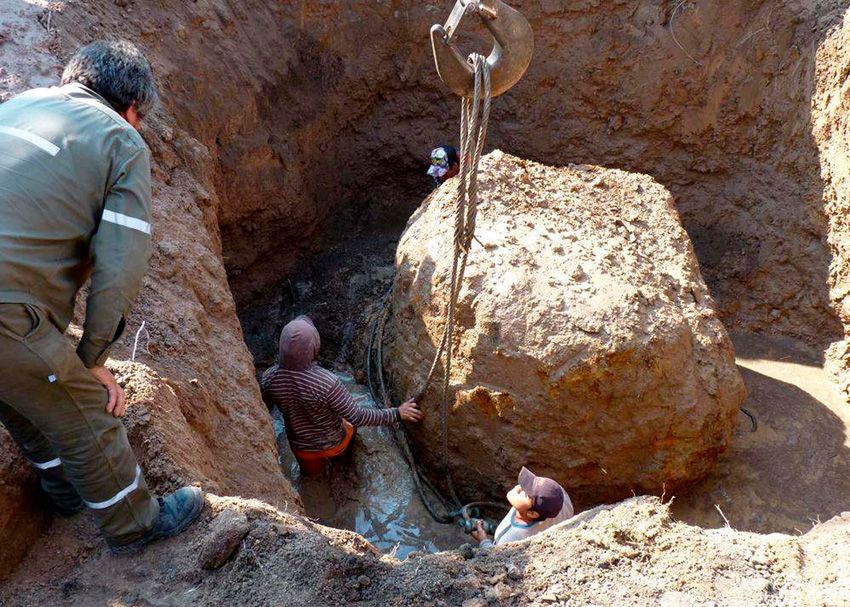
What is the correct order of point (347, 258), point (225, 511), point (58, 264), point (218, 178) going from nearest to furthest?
point (58, 264) → point (225, 511) → point (218, 178) → point (347, 258)

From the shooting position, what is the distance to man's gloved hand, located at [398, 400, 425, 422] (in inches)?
162

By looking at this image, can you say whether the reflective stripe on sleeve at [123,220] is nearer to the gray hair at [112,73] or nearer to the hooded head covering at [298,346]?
the gray hair at [112,73]

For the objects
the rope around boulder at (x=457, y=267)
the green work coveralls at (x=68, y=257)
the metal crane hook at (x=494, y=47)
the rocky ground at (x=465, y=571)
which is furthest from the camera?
the rope around boulder at (x=457, y=267)

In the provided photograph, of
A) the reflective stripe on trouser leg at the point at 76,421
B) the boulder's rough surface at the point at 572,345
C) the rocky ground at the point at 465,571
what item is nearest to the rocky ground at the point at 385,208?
the rocky ground at the point at 465,571

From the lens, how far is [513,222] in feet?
13.3

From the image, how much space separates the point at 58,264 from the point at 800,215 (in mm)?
5024

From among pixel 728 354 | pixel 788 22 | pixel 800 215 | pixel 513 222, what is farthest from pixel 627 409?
pixel 788 22

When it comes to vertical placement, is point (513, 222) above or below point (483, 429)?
above

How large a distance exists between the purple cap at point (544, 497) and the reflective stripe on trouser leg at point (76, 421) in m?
1.41

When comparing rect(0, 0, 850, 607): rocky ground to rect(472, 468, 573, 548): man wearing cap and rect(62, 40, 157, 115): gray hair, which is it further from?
rect(62, 40, 157, 115): gray hair

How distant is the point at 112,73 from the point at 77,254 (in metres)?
0.56

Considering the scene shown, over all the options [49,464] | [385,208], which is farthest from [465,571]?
[385,208]

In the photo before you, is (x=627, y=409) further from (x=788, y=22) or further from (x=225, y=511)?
(x=788, y=22)

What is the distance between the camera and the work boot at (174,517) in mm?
2432
